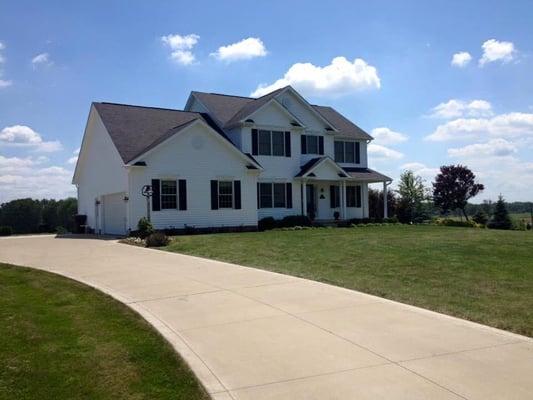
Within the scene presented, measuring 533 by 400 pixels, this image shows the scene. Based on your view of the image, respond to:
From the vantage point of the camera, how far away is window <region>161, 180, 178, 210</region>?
83.3 ft

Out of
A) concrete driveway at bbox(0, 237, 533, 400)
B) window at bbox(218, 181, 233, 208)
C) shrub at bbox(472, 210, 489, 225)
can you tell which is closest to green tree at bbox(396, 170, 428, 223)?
shrub at bbox(472, 210, 489, 225)

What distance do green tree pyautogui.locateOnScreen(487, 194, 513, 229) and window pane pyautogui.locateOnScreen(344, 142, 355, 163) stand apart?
11769 mm

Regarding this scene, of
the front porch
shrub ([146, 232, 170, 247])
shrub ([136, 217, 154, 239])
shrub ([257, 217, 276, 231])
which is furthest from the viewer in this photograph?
the front porch

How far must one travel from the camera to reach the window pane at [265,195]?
3045cm

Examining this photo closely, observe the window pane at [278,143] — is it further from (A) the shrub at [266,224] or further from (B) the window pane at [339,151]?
(B) the window pane at [339,151]

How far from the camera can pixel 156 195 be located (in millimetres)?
25109

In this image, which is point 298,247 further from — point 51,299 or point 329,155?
point 329,155

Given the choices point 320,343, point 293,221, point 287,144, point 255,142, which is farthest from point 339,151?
point 320,343

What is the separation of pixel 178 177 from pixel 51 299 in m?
16.2

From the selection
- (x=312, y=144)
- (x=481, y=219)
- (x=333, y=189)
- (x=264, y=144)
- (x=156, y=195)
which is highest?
(x=312, y=144)

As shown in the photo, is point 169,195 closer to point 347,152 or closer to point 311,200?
point 311,200

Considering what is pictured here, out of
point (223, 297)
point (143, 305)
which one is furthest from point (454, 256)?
point (143, 305)

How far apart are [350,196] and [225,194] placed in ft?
34.5

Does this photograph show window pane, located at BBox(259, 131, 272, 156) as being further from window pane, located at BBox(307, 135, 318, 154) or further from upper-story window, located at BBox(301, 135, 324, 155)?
window pane, located at BBox(307, 135, 318, 154)
